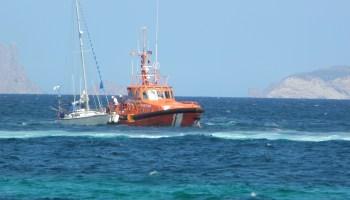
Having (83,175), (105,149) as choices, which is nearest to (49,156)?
(105,149)

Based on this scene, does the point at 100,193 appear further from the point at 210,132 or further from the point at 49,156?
the point at 210,132

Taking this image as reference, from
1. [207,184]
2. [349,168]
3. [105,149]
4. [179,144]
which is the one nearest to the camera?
[207,184]

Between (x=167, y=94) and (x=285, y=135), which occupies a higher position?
(x=167, y=94)

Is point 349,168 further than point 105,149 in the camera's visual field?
No

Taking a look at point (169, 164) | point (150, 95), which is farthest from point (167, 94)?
point (169, 164)

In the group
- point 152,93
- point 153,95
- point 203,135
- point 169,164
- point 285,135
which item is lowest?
point 169,164

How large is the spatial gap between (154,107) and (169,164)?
1009 inches

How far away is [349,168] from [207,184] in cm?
1090

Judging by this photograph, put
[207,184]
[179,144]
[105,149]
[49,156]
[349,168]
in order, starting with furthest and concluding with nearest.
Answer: [179,144]
[105,149]
[49,156]
[349,168]
[207,184]

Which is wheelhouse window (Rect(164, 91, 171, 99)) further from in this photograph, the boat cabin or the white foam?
the white foam

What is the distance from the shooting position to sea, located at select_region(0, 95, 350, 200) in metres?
38.6

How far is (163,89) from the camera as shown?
77.1 m

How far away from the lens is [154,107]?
245 feet

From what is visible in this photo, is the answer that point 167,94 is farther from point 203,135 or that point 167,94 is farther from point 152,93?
point 203,135
